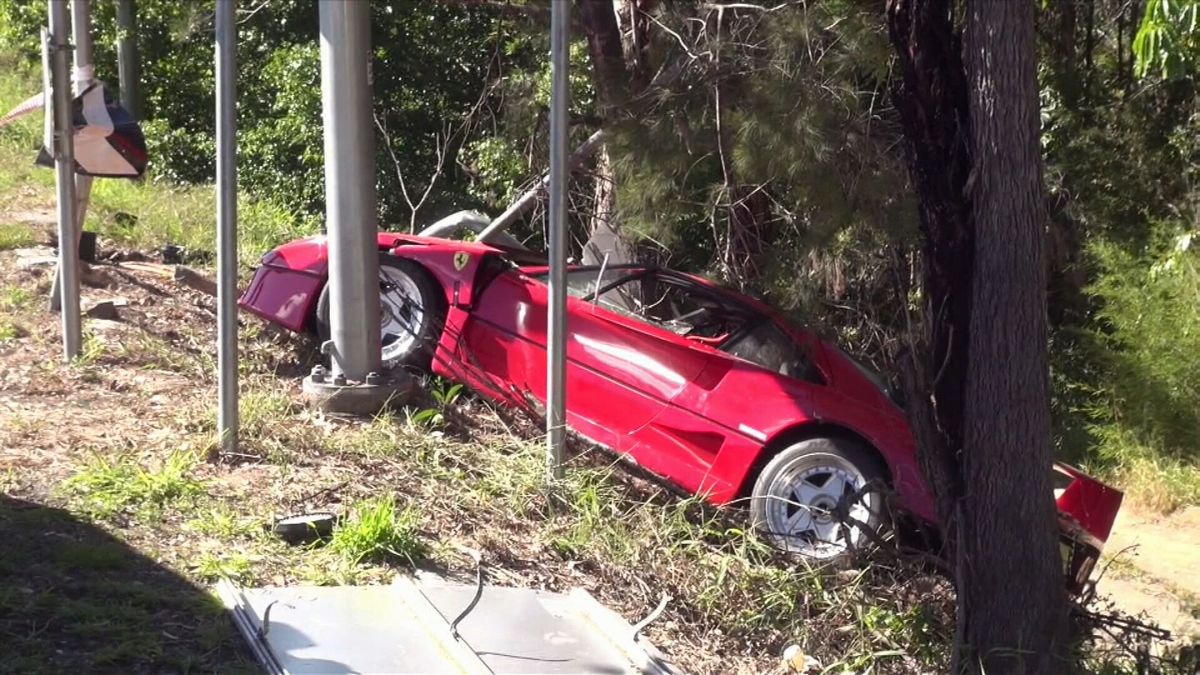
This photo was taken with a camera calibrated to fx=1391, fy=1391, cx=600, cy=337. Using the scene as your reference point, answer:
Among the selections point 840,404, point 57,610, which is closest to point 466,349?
point 840,404

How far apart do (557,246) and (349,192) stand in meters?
1.49

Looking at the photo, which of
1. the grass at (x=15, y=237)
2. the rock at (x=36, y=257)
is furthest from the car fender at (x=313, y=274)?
the grass at (x=15, y=237)

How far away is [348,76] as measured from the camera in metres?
7.61

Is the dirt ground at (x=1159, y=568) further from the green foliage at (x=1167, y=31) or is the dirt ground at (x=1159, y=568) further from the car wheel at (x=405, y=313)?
the car wheel at (x=405, y=313)

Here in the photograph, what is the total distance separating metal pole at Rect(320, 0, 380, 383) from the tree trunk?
10.9 feet

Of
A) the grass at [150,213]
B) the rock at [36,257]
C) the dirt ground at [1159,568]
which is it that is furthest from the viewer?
the grass at [150,213]

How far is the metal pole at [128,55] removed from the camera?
17.8 m

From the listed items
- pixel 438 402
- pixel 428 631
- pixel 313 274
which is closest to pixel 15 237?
pixel 313 274

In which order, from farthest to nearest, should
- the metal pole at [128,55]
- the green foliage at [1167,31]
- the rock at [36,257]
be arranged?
the metal pole at [128,55] → the rock at [36,257] → the green foliage at [1167,31]

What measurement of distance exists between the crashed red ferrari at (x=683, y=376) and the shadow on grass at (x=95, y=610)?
9.07ft

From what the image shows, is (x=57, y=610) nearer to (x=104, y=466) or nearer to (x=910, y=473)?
(x=104, y=466)

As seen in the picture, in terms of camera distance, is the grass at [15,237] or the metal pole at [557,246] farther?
the grass at [15,237]

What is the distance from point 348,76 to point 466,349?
1.66 meters

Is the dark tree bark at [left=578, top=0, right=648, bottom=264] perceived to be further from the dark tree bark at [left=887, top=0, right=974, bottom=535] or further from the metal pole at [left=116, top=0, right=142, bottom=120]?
the metal pole at [left=116, top=0, right=142, bottom=120]
